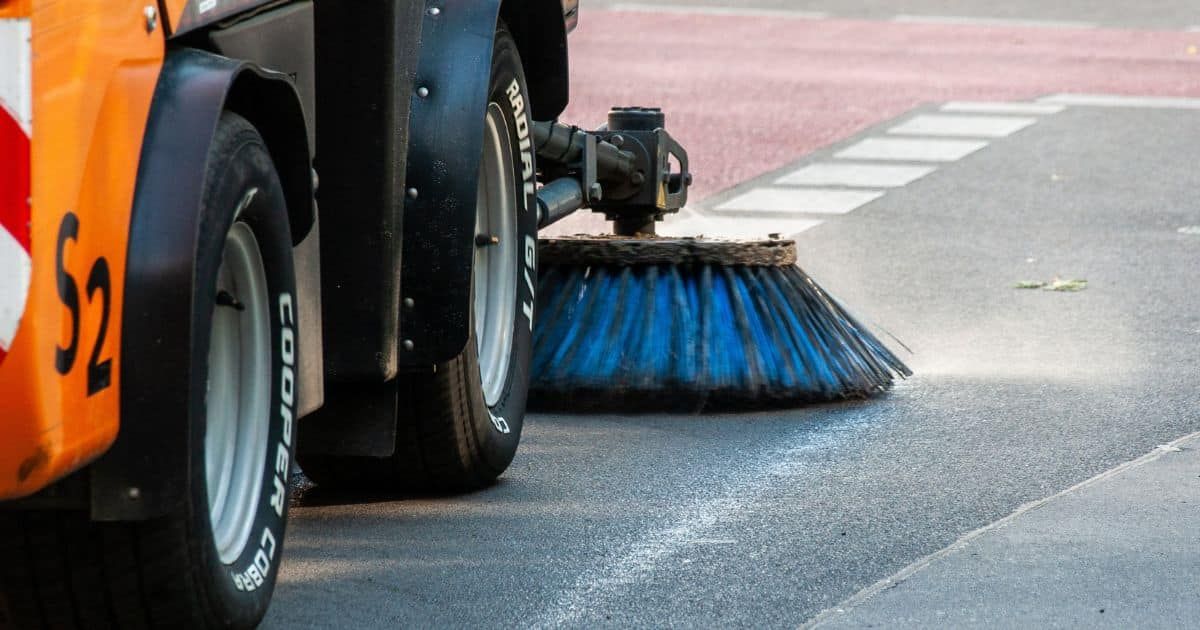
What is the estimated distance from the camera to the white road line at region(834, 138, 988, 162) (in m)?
11.0

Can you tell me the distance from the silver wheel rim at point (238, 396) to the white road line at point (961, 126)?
8750 mm

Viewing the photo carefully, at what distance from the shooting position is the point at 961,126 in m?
11.9

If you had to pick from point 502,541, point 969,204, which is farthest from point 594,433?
point 969,204

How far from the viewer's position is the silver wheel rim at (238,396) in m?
3.16

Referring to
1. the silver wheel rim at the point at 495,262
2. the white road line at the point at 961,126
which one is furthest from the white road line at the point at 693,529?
the white road line at the point at 961,126

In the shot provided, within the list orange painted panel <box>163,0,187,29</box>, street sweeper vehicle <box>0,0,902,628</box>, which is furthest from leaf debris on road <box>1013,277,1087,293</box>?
orange painted panel <box>163,0,187,29</box>

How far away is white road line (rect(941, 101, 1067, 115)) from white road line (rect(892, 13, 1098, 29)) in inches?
214

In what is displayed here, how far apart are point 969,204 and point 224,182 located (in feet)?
23.2

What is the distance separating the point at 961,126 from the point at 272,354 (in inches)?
358

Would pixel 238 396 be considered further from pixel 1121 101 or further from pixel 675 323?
pixel 1121 101

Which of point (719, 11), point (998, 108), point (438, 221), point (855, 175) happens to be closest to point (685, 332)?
point (438, 221)

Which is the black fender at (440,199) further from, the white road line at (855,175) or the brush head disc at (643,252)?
the white road line at (855,175)

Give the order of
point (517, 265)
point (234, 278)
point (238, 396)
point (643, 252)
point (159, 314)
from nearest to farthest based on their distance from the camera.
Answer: point (159, 314)
point (234, 278)
point (238, 396)
point (517, 265)
point (643, 252)

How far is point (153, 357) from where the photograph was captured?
2.74 metres
